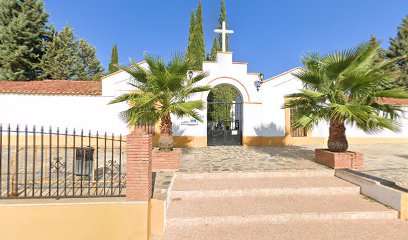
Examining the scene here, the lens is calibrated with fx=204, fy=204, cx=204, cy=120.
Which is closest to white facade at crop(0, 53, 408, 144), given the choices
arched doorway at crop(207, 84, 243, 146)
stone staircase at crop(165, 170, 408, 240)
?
arched doorway at crop(207, 84, 243, 146)

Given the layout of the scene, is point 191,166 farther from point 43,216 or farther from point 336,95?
point 336,95

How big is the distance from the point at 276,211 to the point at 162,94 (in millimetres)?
4349

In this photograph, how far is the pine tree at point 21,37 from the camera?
63.3 ft

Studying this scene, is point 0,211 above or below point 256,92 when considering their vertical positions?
below

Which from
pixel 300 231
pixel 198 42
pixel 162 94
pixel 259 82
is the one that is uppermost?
pixel 198 42

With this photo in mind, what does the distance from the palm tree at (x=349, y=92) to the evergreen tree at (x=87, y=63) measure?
92.3ft

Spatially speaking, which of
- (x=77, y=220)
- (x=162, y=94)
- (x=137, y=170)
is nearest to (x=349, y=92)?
(x=162, y=94)

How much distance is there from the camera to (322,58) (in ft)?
22.2

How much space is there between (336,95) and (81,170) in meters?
7.35

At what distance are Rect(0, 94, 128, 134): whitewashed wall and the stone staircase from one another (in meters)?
7.29

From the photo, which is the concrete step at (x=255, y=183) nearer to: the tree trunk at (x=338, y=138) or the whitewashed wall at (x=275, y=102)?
the tree trunk at (x=338, y=138)

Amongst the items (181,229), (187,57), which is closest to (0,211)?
(181,229)

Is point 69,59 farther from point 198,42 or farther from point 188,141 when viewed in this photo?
point 188,141

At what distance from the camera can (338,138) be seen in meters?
6.71
